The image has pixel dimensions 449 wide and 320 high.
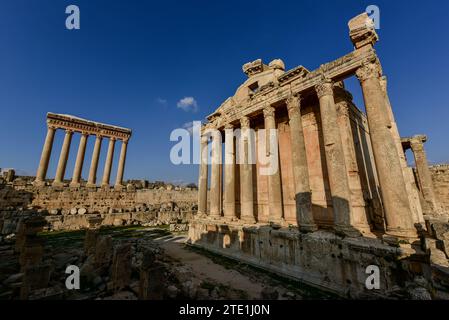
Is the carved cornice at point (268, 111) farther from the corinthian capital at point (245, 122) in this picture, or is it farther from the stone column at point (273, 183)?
the corinthian capital at point (245, 122)

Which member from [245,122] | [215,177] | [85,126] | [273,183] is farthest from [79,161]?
[273,183]

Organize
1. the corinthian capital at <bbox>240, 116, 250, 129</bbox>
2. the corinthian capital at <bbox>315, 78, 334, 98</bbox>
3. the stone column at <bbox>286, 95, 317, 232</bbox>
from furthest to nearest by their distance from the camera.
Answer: the corinthian capital at <bbox>240, 116, 250, 129</bbox> < the corinthian capital at <bbox>315, 78, 334, 98</bbox> < the stone column at <bbox>286, 95, 317, 232</bbox>

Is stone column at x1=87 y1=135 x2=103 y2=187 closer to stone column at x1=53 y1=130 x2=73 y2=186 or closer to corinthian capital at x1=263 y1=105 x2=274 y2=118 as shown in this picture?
stone column at x1=53 y1=130 x2=73 y2=186

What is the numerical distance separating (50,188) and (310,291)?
26124 millimetres

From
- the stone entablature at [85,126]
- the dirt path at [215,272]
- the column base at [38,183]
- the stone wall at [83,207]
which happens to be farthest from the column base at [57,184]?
the dirt path at [215,272]

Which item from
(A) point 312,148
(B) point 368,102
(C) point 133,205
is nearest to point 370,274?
(B) point 368,102

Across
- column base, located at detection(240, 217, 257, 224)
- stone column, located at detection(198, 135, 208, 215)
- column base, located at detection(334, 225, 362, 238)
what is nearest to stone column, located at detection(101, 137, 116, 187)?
stone column, located at detection(198, 135, 208, 215)

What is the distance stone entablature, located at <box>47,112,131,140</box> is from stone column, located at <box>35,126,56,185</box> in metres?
0.94

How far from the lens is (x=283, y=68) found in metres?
13.1

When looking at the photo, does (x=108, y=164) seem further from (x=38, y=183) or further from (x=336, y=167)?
(x=336, y=167)

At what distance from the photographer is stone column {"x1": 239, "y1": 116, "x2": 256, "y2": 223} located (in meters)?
11.3

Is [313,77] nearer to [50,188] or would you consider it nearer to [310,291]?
[310,291]
